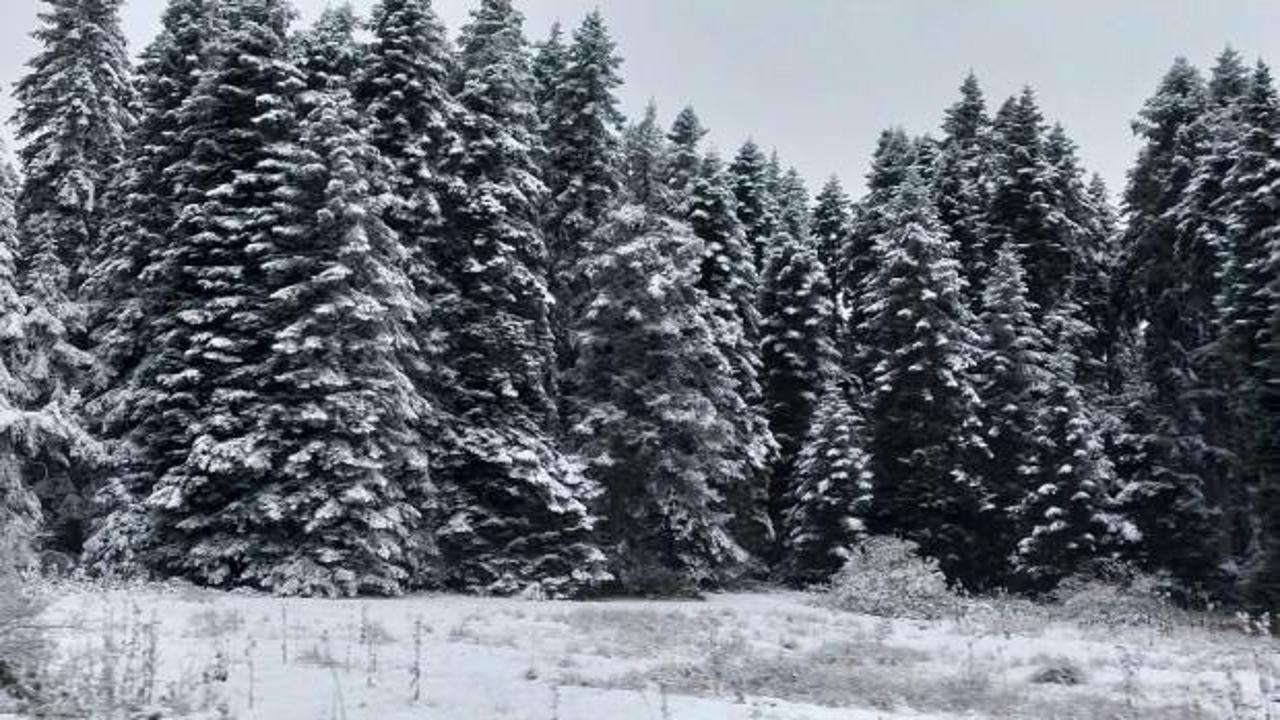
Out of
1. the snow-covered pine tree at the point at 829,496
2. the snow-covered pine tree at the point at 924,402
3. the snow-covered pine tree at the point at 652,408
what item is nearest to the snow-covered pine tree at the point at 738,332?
the snow-covered pine tree at the point at 829,496

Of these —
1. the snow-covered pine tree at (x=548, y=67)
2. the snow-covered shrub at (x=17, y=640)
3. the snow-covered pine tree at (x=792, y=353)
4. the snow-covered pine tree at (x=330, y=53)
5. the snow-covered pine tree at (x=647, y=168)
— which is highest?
the snow-covered pine tree at (x=548, y=67)

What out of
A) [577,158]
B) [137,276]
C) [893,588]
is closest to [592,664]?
[893,588]

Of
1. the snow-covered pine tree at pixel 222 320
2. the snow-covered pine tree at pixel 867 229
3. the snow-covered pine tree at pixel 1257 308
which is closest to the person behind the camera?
the snow-covered pine tree at pixel 222 320

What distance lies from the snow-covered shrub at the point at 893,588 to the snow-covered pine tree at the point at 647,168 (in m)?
11.4

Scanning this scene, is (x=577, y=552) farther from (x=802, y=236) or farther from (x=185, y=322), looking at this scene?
(x=802, y=236)

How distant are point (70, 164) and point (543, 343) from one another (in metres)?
14.7

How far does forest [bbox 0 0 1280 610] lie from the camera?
23.4m

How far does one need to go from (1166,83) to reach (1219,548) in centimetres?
1946

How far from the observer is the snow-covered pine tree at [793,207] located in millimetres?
44053

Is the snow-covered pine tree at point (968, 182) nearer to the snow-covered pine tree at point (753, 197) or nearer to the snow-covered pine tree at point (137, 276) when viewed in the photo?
the snow-covered pine tree at point (753, 197)

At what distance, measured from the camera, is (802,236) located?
43.1 meters

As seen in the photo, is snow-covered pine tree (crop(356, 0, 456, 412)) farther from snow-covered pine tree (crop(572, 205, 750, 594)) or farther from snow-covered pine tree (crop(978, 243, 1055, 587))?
snow-covered pine tree (crop(978, 243, 1055, 587))

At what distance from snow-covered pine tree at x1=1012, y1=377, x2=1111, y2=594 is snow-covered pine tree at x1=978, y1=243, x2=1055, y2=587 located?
0.64 m

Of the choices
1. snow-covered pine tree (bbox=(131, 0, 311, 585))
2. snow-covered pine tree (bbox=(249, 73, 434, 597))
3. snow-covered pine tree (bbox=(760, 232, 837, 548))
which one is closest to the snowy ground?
snow-covered pine tree (bbox=(249, 73, 434, 597))
